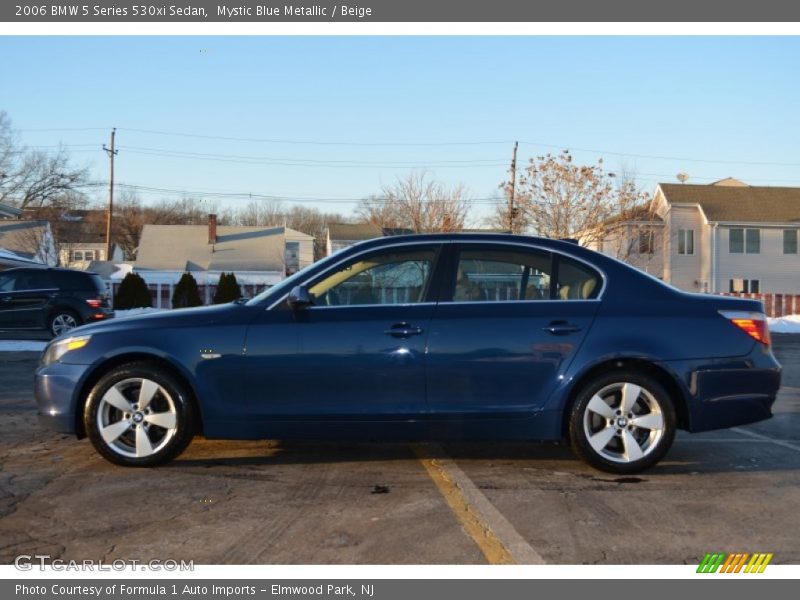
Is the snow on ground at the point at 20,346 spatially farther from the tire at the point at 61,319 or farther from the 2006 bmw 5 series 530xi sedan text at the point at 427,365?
the 2006 bmw 5 series 530xi sedan text at the point at 427,365

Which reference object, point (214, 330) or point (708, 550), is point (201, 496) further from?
point (708, 550)

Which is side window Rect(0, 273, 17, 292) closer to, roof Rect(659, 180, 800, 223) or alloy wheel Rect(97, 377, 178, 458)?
alloy wheel Rect(97, 377, 178, 458)

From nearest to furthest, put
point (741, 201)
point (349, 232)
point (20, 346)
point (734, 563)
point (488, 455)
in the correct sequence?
point (734, 563)
point (488, 455)
point (20, 346)
point (741, 201)
point (349, 232)

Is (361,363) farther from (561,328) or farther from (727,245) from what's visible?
(727,245)

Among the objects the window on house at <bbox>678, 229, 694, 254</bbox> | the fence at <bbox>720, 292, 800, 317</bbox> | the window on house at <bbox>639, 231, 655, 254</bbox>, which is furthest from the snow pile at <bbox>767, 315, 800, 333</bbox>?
the window on house at <bbox>678, 229, 694, 254</bbox>

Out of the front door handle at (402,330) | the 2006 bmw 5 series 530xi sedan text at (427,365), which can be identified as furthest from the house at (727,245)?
the front door handle at (402,330)

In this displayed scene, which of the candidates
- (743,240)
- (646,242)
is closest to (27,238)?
(646,242)

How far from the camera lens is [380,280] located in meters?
5.52

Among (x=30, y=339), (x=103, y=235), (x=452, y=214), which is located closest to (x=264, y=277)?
(x=452, y=214)

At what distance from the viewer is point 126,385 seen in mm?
5402

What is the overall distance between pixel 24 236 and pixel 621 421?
43747 millimetres

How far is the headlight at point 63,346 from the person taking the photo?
544cm

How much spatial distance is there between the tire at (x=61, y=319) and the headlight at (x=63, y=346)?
1179cm
